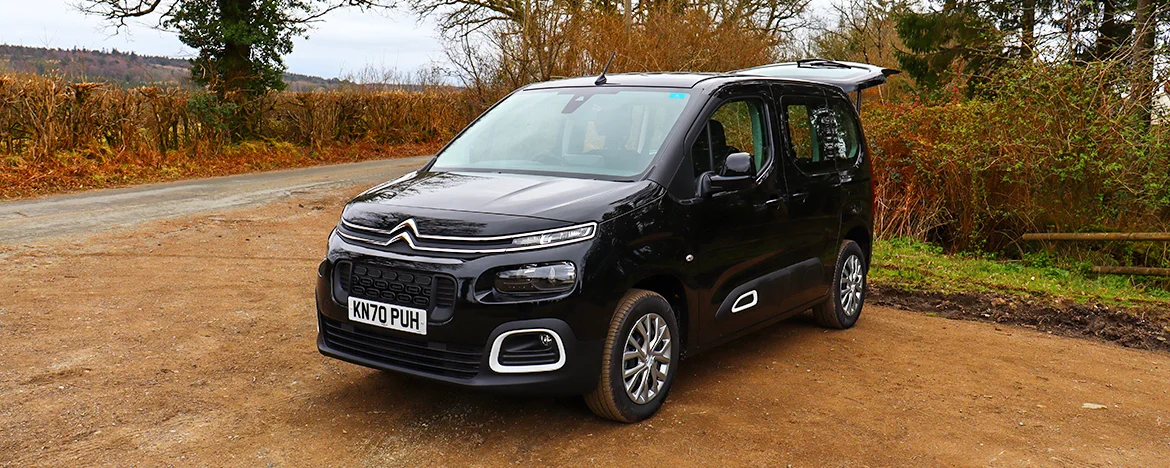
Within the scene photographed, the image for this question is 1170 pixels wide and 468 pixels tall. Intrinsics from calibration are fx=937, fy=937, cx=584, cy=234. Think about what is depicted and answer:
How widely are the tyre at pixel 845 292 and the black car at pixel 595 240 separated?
266 mm

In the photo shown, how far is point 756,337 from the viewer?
6.73 m

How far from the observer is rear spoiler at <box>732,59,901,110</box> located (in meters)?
10.5

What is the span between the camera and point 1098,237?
32.3 ft

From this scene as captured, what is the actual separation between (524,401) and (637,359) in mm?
768

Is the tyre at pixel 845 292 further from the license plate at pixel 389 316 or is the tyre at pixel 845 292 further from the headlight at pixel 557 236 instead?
the license plate at pixel 389 316

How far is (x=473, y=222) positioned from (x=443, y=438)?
1056 millimetres

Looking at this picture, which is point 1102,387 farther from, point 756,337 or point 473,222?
point 473,222

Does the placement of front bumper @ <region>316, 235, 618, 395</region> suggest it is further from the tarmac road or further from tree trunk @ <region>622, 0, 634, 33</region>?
tree trunk @ <region>622, 0, 634, 33</region>

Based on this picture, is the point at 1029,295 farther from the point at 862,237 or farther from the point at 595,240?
the point at 595,240

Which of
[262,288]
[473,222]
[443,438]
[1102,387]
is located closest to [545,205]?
[473,222]

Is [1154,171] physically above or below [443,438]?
above

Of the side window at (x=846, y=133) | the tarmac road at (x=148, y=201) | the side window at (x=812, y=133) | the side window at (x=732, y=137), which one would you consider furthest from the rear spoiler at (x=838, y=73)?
Answer: the tarmac road at (x=148, y=201)

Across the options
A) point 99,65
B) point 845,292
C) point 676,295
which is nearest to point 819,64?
point 845,292

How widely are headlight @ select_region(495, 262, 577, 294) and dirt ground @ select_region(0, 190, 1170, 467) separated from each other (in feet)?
2.52
